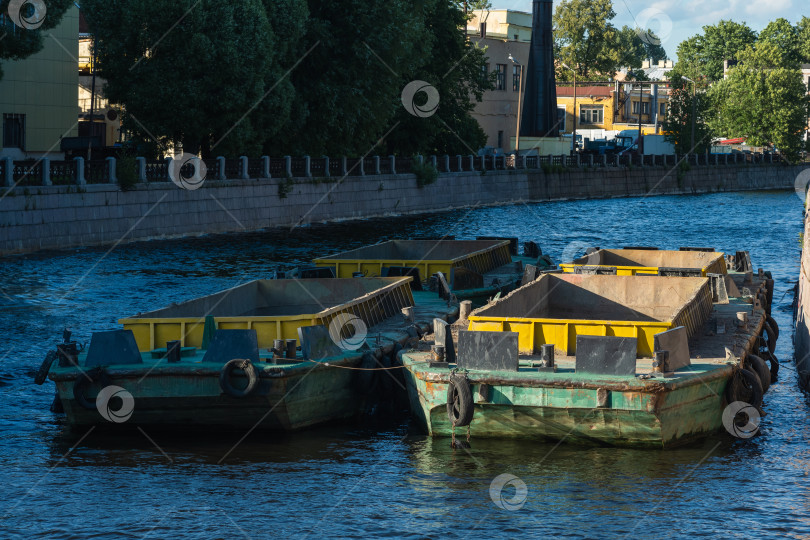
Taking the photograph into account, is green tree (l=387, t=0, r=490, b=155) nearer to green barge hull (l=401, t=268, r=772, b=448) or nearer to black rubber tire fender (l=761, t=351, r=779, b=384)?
black rubber tire fender (l=761, t=351, r=779, b=384)

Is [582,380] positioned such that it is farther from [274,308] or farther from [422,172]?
[422,172]

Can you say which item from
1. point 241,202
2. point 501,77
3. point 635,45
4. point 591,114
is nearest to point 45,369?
point 241,202

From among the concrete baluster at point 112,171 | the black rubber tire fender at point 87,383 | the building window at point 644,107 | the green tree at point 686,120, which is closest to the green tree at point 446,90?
the concrete baluster at point 112,171

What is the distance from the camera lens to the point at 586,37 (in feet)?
469

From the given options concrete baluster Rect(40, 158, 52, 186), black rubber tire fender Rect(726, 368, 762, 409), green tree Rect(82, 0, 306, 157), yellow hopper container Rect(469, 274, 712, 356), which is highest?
green tree Rect(82, 0, 306, 157)

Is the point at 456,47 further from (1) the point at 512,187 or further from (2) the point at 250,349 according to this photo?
(2) the point at 250,349

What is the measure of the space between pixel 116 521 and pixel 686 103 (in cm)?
9547

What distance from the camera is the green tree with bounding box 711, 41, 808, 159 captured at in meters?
109

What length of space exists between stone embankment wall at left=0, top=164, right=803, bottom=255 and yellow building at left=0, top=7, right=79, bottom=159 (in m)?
8.46

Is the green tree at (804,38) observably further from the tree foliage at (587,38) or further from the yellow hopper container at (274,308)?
the yellow hopper container at (274,308)

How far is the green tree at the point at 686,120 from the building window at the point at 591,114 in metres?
20.3

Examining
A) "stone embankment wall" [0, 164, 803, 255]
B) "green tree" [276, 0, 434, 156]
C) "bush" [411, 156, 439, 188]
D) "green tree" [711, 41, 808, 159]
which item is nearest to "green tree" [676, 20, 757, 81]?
"green tree" [711, 41, 808, 159]

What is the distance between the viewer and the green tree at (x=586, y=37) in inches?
5522

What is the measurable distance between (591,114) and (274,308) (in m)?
109
